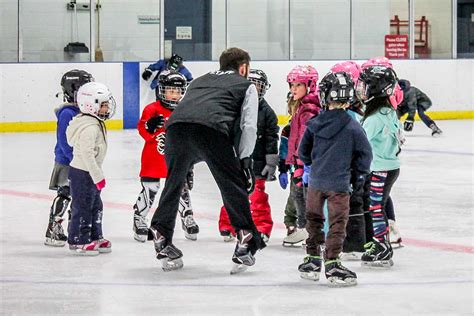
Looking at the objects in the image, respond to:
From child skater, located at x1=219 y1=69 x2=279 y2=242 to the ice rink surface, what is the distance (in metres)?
0.18

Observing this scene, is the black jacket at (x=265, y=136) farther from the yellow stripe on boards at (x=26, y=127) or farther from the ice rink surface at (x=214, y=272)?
the yellow stripe on boards at (x=26, y=127)

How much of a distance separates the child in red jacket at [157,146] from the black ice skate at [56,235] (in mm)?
Answer: 463

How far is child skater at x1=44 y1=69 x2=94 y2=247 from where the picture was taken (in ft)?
22.0

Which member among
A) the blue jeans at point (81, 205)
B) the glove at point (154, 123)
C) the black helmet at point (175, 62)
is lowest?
the blue jeans at point (81, 205)

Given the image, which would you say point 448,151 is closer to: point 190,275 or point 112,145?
point 112,145

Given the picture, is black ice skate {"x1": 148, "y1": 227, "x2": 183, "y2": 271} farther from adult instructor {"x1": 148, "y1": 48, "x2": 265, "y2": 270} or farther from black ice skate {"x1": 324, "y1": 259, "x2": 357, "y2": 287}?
black ice skate {"x1": 324, "y1": 259, "x2": 357, "y2": 287}

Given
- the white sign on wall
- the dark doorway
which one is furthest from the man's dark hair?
the white sign on wall

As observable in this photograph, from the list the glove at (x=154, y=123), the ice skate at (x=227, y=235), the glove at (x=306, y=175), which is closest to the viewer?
the glove at (x=306, y=175)

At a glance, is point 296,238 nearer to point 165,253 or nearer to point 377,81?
point 165,253

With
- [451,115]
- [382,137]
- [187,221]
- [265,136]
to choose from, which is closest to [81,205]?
[187,221]

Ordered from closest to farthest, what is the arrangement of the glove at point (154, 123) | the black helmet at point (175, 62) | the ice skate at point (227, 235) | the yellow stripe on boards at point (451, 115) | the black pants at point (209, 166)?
1. the black pants at point (209, 166)
2. the glove at point (154, 123)
3. the ice skate at point (227, 235)
4. the black helmet at point (175, 62)
5. the yellow stripe on boards at point (451, 115)

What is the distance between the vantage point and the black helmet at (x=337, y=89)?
567 cm

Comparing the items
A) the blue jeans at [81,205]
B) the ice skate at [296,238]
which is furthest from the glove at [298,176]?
the blue jeans at [81,205]

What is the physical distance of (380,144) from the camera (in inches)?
245
